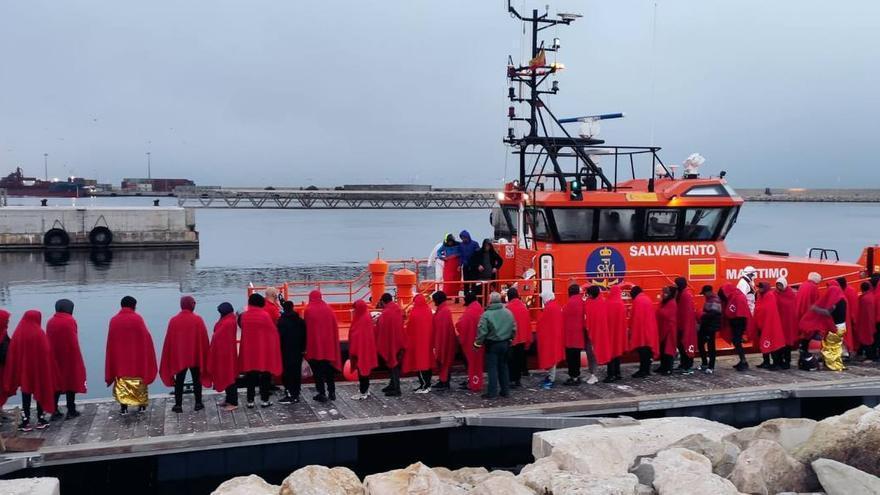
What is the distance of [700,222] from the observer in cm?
1218

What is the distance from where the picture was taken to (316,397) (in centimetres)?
921

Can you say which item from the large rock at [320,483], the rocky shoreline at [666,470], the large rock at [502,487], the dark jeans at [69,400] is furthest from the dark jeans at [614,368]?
the dark jeans at [69,400]

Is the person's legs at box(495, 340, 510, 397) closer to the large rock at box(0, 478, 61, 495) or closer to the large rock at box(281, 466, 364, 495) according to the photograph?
the large rock at box(281, 466, 364, 495)

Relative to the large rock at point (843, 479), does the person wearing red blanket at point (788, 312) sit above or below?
above

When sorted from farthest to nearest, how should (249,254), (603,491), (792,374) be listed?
(249,254) → (792,374) → (603,491)

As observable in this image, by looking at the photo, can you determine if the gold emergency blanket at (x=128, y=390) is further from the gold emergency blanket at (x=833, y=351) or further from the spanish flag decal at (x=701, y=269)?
the gold emergency blanket at (x=833, y=351)

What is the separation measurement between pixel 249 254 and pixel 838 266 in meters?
49.2

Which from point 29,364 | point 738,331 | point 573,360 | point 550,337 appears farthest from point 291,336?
point 738,331

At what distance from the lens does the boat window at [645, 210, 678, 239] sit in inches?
468

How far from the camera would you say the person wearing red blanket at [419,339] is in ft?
31.0

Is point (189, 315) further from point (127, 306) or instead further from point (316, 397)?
point (316, 397)

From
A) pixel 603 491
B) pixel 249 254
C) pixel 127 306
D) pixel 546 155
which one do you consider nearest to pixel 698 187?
pixel 546 155

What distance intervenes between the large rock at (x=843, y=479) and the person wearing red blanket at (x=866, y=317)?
5511 millimetres

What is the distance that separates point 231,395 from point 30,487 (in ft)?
9.66
